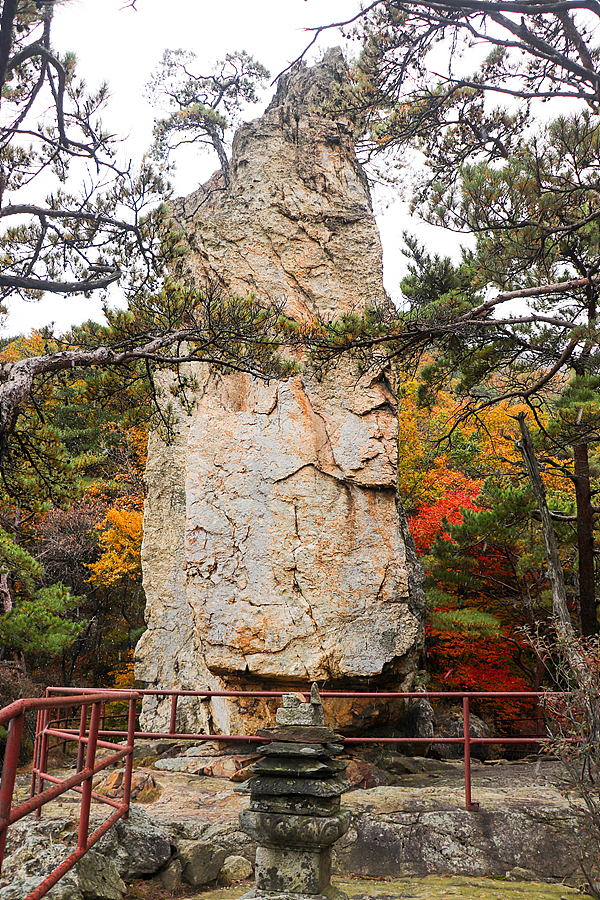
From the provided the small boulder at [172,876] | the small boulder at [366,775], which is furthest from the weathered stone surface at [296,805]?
the small boulder at [366,775]

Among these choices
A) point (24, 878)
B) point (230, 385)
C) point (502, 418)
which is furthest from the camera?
point (502, 418)

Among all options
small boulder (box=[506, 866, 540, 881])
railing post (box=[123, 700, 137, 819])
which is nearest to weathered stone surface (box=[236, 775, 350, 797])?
railing post (box=[123, 700, 137, 819])

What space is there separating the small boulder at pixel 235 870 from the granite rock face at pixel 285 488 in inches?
135

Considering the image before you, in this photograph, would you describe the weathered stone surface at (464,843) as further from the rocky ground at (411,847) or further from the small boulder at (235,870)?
the small boulder at (235,870)

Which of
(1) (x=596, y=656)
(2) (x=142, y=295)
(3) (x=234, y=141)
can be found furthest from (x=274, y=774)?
(3) (x=234, y=141)

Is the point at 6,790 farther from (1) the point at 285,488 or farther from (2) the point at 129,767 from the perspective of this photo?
(1) the point at 285,488

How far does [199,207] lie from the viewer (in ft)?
35.4

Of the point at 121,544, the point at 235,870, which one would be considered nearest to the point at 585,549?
the point at 235,870

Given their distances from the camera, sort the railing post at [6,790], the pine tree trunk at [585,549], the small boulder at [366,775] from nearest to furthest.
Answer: the railing post at [6,790], the small boulder at [366,775], the pine tree trunk at [585,549]

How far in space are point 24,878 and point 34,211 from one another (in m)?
5.27

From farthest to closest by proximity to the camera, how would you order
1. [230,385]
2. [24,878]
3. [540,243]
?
1. [230,385]
2. [540,243]
3. [24,878]

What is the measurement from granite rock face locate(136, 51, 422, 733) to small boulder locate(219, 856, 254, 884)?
343 centimetres

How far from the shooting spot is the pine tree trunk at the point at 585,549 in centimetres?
782

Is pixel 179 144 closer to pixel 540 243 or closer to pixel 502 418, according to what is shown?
pixel 502 418
